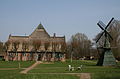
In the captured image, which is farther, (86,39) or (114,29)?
(86,39)

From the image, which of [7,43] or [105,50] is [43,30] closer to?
[7,43]

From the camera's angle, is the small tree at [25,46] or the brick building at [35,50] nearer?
the brick building at [35,50]

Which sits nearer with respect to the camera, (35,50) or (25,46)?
(35,50)

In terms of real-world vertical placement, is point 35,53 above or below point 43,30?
below

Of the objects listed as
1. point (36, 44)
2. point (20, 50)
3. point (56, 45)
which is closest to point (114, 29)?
point (56, 45)

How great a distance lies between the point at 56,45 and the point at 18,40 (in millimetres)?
14593

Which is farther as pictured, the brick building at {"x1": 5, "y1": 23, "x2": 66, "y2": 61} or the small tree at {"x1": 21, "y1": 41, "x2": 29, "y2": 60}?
Answer: the small tree at {"x1": 21, "y1": 41, "x2": 29, "y2": 60}

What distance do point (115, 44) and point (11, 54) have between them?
35.7 metres

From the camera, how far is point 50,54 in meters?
69.5

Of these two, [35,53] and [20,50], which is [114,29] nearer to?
[35,53]

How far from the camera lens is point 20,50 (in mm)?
70688

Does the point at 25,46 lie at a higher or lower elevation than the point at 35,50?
higher

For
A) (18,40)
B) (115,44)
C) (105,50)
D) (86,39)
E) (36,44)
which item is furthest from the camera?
(86,39)

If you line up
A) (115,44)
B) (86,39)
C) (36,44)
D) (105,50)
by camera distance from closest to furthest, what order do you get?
(105,50), (115,44), (36,44), (86,39)
